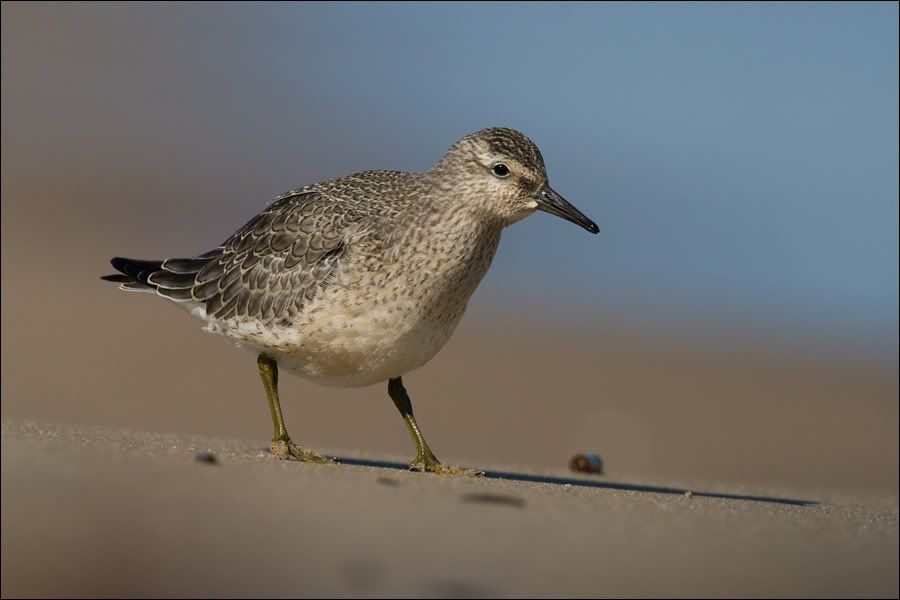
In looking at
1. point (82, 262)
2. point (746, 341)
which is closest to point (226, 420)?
point (82, 262)

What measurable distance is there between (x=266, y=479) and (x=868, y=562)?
2774 mm

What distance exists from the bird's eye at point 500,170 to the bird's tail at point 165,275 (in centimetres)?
243

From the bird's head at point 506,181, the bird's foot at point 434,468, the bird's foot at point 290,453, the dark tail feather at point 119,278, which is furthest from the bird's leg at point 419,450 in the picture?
the dark tail feather at point 119,278

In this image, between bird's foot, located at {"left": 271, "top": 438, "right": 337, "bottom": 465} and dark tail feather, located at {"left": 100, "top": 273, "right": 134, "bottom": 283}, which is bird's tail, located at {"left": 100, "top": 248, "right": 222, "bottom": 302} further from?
bird's foot, located at {"left": 271, "top": 438, "right": 337, "bottom": 465}

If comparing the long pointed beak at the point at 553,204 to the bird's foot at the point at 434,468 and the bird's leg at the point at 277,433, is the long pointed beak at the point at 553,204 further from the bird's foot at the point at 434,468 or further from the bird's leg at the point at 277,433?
the bird's leg at the point at 277,433

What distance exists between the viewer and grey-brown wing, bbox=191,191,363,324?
8547 mm

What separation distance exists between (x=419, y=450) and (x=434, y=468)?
241 millimetres

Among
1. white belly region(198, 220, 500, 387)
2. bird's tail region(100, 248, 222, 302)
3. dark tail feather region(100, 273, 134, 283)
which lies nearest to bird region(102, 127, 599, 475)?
white belly region(198, 220, 500, 387)

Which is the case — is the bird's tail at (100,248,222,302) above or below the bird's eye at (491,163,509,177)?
below

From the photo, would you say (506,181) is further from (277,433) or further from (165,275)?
(165,275)

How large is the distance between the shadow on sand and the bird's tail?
1.73m

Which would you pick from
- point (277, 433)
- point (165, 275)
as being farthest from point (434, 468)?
point (165, 275)

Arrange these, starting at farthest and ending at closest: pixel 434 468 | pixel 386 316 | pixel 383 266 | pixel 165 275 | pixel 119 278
A: pixel 119 278
pixel 165 275
pixel 434 468
pixel 383 266
pixel 386 316

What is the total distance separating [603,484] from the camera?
912 cm
